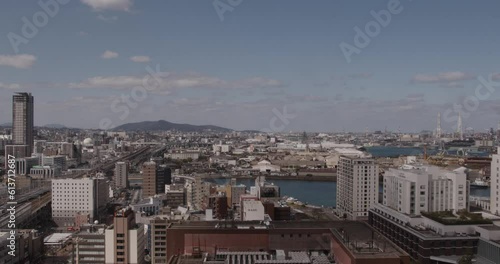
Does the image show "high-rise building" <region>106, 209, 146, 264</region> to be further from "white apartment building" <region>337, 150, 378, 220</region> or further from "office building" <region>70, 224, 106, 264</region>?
"white apartment building" <region>337, 150, 378, 220</region>

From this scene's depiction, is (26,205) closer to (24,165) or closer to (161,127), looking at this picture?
(24,165)

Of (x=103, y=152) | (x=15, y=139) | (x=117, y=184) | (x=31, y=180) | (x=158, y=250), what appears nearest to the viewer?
(x=158, y=250)

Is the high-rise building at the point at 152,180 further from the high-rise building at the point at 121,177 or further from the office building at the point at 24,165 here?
the office building at the point at 24,165

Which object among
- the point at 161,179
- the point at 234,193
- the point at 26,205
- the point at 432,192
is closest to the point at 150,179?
the point at 161,179

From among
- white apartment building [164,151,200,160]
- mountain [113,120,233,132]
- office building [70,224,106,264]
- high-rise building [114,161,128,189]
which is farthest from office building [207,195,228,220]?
mountain [113,120,233,132]

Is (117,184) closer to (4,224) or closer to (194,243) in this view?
(4,224)

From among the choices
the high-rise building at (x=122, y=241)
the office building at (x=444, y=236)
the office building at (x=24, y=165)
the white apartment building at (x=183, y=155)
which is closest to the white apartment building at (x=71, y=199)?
the high-rise building at (x=122, y=241)

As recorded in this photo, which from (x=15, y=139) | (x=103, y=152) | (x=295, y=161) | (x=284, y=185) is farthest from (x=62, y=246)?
(x=103, y=152)
